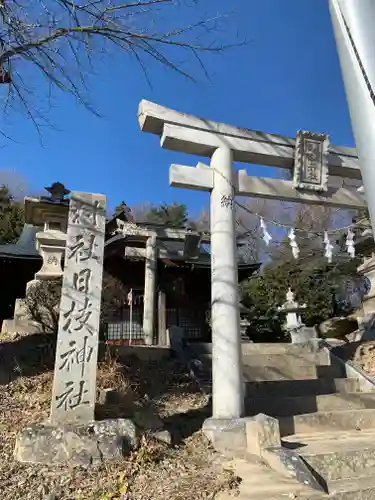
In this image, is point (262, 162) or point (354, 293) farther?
point (354, 293)

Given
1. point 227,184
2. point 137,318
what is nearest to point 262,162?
point 227,184

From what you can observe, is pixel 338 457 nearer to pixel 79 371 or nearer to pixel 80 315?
pixel 79 371

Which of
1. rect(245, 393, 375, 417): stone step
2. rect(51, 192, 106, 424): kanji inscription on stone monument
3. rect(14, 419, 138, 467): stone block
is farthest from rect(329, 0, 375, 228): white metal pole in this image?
rect(245, 393, 375, 417): stone step

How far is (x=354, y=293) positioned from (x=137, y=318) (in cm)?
1023

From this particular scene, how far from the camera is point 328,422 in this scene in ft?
17.1

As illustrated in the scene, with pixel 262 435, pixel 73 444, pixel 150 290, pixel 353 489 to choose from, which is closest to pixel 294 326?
pixel 150 290

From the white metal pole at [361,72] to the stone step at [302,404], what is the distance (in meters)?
5.04

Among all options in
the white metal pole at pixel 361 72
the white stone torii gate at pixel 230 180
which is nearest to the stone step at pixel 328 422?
the white stone torii gate at pixel 230 180

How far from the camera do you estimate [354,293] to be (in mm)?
17953

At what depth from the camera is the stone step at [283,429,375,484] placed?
3.71m

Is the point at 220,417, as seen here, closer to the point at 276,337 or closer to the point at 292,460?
the point at 292,460

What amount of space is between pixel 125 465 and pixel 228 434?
4.46ft

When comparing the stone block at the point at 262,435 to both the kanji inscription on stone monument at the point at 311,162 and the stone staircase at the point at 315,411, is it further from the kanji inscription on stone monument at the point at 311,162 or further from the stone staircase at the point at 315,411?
the kanji inscription on stone monument at the point at 311,162

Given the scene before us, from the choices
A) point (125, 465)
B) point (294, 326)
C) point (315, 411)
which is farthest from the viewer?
point (294, 326)
